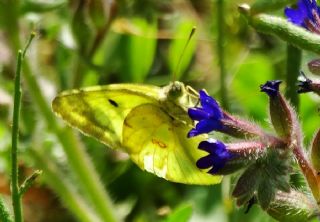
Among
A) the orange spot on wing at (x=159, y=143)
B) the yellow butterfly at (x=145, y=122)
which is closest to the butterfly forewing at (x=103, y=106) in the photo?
the yellow butterfly at (x=145, y=122)

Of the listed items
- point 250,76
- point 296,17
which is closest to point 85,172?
point 250,76

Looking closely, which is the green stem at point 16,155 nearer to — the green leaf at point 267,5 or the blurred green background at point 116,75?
the green leaf at point 267,5

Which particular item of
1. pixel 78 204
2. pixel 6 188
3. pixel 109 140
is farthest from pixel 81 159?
pixel 6 188

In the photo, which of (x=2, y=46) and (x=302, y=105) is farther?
(x=2, y=46)

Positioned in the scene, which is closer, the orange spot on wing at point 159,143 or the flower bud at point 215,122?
the flower bud at point 215,122

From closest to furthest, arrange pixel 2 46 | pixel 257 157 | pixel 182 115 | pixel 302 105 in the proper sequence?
pixel 257 157, pixel 182 115, pixel 302 105, pixel 2 46

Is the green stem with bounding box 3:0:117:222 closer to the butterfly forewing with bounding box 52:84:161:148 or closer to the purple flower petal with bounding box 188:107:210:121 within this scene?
the butterfly forewing with bounding box 52:84:161:148

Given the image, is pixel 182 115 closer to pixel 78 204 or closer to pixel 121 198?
pixel 78 204
